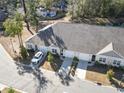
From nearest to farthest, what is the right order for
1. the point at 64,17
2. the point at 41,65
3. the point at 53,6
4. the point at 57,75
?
the point at 57,75 < the point at 41,65 < the point at 64,17 < the point at 53,6

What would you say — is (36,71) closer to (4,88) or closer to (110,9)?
(4,88)

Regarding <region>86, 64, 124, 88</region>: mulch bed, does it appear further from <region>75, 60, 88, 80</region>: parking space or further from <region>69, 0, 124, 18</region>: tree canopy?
<region>69, 0, 124, 18</region>: tree canopy

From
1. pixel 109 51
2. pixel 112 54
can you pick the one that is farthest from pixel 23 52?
pixel 112 54

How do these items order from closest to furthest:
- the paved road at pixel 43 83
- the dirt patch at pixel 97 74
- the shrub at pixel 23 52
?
the paved road at pixel 43 83 < the dirt patch at pixel 97 74 < the shrub at pixel 23 52

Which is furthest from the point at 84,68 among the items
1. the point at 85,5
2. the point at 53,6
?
the point at 53,6

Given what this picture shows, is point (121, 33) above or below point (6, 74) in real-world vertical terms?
above

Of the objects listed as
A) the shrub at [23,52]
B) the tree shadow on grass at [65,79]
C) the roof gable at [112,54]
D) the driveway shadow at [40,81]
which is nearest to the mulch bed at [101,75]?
the roof gable at [112,54]

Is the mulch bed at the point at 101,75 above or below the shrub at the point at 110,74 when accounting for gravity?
below

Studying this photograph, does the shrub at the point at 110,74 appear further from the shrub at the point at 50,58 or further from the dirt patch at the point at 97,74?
the shrub at the point at 50,58
